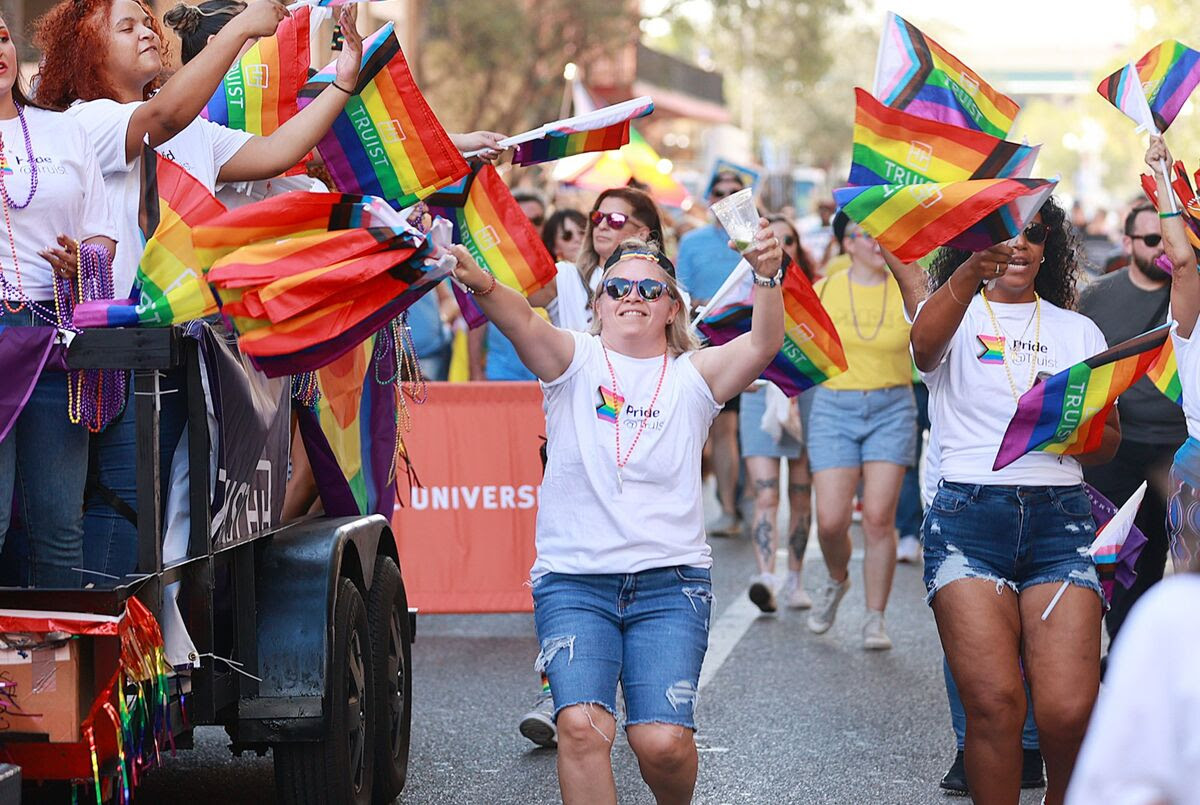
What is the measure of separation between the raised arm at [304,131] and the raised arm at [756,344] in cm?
122

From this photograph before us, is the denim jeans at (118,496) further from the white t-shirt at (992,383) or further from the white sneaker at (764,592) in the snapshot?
the white sneaker at (764,592)

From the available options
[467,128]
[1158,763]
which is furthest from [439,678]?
[467,128]

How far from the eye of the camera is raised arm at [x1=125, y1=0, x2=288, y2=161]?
4.83 meters

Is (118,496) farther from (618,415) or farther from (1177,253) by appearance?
(1177,253)

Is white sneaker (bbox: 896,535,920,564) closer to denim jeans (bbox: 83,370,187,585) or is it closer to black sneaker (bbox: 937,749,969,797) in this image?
black sneaker (bbox: 937,749,969,797)

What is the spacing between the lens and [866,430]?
900 centimetres

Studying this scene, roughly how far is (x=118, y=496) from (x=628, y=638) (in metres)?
1.33

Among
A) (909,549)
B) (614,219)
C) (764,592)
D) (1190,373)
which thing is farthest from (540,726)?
(909,549)

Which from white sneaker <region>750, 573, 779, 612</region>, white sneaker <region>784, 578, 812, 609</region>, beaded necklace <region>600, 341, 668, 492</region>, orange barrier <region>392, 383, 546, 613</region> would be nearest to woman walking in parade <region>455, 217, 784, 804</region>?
beaded necklace <region>600, 341, 668, 492</region>

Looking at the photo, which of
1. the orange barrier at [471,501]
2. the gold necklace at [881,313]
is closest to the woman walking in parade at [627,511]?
the orange barrier at [471,501]

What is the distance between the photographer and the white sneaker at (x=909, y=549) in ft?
39.1

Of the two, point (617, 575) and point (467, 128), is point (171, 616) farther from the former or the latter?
point (467, 128)

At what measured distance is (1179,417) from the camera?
744 centimetres

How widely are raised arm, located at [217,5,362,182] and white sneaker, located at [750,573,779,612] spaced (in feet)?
15.9
